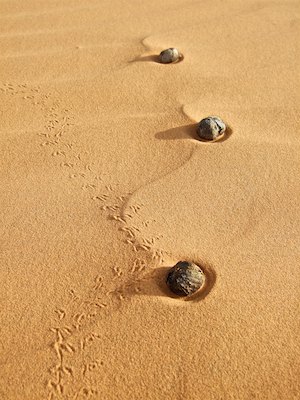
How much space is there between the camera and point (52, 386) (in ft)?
4.09

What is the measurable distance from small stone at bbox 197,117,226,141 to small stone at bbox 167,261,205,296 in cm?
80

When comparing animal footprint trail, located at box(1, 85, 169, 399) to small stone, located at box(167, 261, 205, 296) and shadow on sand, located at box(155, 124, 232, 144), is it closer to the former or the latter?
small stone, located at box(167, 261, 205, 296)

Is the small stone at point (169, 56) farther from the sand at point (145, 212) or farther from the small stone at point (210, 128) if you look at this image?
the small stone at point (210, 128)

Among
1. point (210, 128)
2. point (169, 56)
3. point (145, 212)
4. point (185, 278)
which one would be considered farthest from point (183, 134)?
point (185, 278)

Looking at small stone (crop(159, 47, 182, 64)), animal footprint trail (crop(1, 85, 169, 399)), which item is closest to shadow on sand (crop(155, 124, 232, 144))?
animal footprint trail (crop(1, 85, 169, 399))

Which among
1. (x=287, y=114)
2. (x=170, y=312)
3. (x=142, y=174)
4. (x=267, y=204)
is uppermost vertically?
(x=287, y=114)

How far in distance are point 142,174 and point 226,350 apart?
88cm

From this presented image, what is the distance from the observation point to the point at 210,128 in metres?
2.04

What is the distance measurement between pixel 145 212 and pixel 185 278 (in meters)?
0.39

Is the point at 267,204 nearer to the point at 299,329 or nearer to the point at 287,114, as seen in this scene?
the point at 299,329

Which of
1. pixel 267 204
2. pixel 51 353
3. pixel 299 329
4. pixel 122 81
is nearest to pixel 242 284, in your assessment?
pixel 299 329

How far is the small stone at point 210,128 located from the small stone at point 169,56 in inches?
28.2

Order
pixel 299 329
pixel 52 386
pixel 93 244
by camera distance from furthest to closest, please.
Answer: pixel 93 244, pixel 299 329, pixel 52 386

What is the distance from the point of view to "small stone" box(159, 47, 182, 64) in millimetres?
2600
